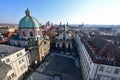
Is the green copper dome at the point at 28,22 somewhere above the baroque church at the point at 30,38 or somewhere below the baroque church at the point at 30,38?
above

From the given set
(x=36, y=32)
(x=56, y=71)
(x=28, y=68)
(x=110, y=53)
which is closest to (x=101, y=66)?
(x=110, y=53)

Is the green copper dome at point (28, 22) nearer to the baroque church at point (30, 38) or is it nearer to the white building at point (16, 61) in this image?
the baroque church at point (30, 38)

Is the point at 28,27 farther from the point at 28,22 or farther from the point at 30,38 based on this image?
Result: the point at 30,38

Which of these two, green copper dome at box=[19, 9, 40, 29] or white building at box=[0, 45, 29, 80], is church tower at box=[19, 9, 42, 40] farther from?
white building at box=[0, 45, 29, 80]

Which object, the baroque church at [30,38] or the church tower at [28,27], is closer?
the baroque church at [30,38]

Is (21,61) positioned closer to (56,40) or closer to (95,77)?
(95,77)

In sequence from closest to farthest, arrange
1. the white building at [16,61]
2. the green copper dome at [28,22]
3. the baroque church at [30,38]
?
the white building at [16,61] → the baroque church at [30,38] → the green copper dome at [28,22]

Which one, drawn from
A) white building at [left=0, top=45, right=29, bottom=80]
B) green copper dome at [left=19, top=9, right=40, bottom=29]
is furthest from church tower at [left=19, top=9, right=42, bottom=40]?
white building at [left=0, top=45, right=29, bottom=80]

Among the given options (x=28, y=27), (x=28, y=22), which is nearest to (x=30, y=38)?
(x=28, y=27)

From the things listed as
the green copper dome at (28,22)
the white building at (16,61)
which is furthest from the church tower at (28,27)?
the white building at (16,61)
